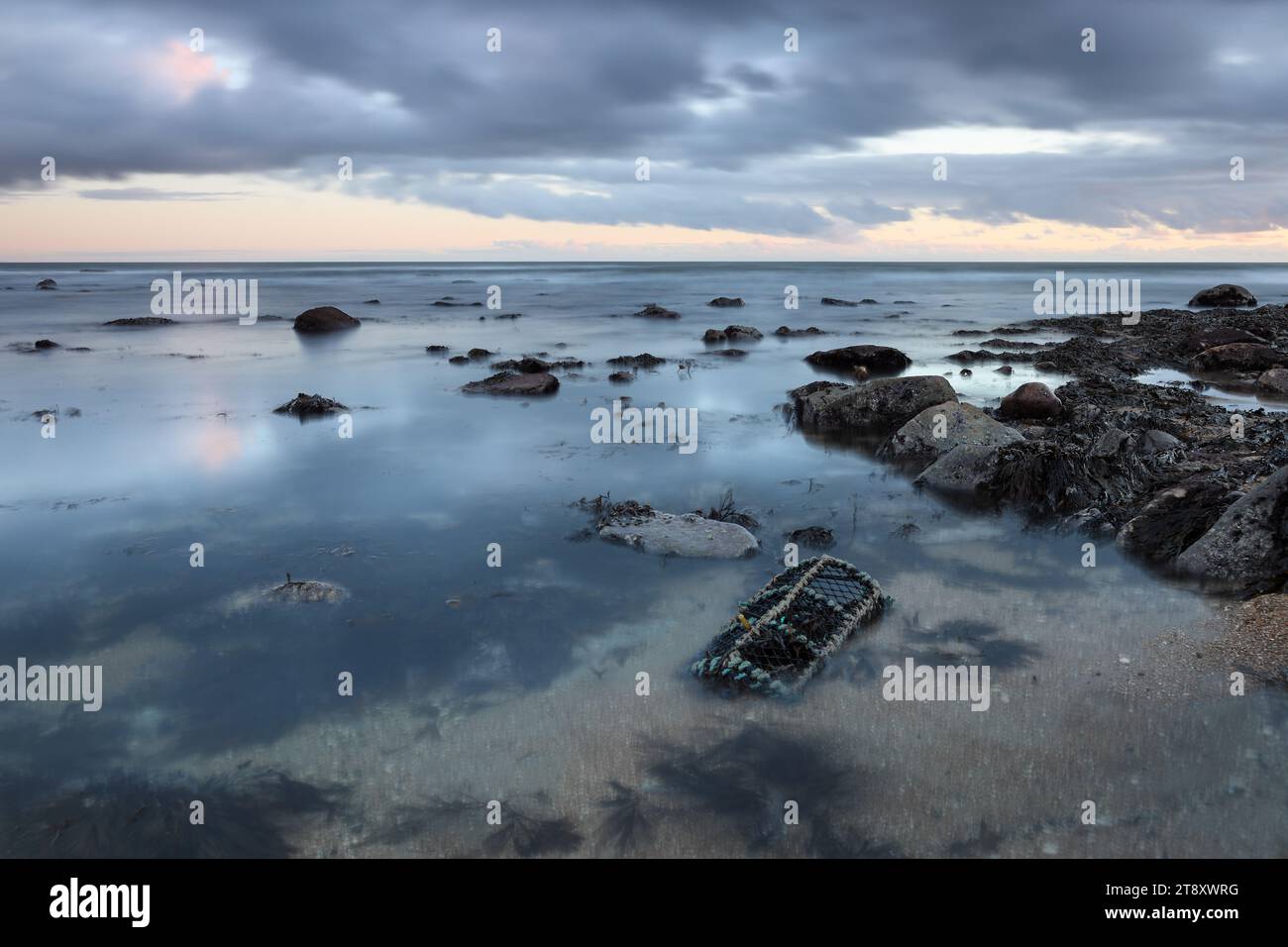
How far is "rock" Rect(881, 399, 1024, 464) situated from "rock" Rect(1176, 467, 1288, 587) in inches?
165

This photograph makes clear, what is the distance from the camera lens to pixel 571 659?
6.64 metres

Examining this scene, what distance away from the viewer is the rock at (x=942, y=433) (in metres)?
12.2

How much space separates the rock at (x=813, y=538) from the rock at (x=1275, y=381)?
14.5 meters

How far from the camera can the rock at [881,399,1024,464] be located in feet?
40.1

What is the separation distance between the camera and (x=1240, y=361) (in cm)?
2103

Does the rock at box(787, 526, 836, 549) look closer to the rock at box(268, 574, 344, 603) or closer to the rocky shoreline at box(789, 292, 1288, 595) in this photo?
the rocky shoreline at box(789, 292, 1288, 595)

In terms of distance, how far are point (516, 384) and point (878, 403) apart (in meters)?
8.10

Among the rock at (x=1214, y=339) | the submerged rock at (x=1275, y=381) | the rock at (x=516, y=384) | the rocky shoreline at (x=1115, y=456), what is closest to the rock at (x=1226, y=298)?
the rock at (x=1214, y=339)

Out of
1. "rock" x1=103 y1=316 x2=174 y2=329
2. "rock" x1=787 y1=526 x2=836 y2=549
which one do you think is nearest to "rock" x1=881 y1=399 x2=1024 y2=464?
"rock" x1=787 y1=526 x2=836 y2=549

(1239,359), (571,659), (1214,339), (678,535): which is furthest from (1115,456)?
(1214,339)

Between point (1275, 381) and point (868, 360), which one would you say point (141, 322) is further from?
point (1275, 381)
